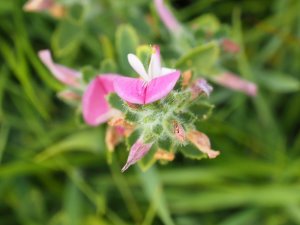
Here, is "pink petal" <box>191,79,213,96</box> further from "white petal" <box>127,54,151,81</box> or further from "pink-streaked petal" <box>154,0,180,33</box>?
"pink-streaked petal" <box>154,0,180,33</box>

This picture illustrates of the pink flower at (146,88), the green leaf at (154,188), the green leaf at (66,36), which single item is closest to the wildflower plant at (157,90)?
the pink flower at (146,88)

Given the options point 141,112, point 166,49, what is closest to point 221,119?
point 166,49

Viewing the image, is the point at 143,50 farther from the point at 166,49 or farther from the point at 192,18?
the point at 192,18

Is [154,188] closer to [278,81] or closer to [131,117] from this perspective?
[278,81]

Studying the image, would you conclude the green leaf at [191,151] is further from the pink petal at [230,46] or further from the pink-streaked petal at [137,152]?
the pink petal at [230,46]

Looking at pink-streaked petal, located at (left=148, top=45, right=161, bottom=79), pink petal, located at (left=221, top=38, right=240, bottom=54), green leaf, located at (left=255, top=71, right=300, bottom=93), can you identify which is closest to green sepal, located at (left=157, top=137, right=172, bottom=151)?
pink-streaked petal, located at (left=148, top=45, right=161, bottom=79)
